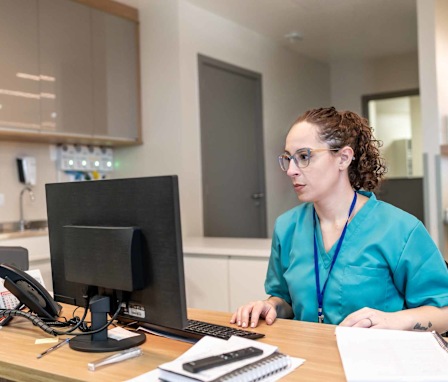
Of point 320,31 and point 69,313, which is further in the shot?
point 320,31

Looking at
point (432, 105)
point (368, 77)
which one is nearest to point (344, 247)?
point (432, 105)

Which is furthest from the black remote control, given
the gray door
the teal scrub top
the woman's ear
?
the gray door

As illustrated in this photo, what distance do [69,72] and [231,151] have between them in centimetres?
152

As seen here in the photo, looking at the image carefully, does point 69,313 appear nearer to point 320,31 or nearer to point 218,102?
point 218,102

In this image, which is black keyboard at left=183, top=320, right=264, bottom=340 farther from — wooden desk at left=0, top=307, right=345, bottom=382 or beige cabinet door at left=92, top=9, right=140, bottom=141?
beige cabinet door at left=92, top=9, right=140, bottom=141

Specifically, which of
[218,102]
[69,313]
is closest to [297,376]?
[69,313]

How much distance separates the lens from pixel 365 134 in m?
1.67

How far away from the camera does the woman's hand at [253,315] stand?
1.44 meters

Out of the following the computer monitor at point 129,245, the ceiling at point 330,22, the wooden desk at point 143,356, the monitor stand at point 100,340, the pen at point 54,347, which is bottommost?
the wooden desk at point 143,356

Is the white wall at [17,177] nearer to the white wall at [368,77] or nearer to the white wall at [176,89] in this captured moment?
the white wall at [176,89]

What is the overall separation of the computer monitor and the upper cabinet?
204 cm

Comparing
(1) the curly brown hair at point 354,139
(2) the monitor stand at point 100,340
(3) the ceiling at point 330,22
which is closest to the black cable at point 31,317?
(2) the monitor stand at point 100,340

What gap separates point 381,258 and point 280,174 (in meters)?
3.81

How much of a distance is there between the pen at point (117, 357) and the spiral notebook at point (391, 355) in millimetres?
450
